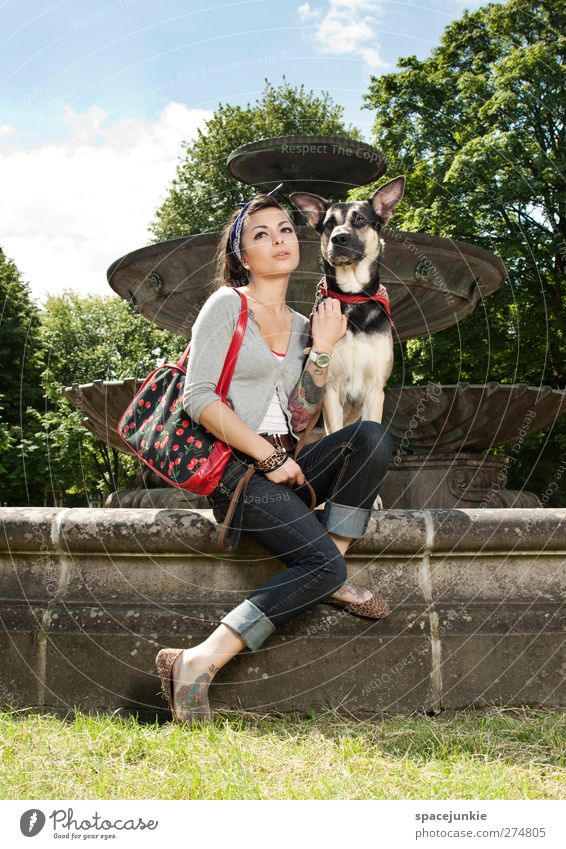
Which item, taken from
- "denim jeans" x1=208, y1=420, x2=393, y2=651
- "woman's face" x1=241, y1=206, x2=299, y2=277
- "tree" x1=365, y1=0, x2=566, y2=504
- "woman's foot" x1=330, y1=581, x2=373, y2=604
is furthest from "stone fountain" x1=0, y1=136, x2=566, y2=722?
"tree" x1=365, y1=0, x2=566, y2=504

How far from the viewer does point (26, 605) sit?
3896mm

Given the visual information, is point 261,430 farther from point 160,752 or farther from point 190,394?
point 160,752

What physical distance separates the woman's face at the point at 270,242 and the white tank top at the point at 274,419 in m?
0.61

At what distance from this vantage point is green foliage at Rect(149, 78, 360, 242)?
75.3 feet

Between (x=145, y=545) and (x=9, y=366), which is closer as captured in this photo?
(x=145, y=545)

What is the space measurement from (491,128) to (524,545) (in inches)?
664

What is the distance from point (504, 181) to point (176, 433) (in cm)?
1639

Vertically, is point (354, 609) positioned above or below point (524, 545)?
below

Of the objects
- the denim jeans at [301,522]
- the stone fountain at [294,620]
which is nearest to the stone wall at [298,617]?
the stone fountain at [294,620]

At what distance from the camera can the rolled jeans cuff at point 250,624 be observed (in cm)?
339

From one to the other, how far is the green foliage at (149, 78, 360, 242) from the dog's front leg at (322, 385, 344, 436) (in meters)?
17.5

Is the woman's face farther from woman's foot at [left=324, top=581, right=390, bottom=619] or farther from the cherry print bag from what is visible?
woman's foot at [left=324, top=581, right=390, bottom=619]
